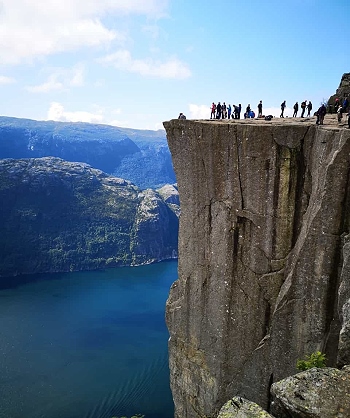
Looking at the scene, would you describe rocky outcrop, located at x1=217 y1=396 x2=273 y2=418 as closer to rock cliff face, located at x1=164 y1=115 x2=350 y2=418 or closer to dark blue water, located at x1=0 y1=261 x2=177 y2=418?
rock cliff face, located at x1=164 y1=115 x2=350 y2=418

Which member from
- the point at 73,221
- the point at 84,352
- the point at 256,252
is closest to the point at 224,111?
the point at 256,252

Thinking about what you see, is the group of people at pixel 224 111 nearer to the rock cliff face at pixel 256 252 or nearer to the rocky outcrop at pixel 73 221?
the rock cliff face at pixel 256 252

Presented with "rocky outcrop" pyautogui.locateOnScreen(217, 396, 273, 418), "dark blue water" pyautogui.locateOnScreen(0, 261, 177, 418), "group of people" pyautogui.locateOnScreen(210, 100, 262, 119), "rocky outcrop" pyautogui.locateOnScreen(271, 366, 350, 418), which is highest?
"group of people" pyautogui.locateOnScreen(210, 100, 262, 119)

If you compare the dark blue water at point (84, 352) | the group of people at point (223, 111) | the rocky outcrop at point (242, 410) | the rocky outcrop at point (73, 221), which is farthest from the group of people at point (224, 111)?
the rocky outcrop at point (73, 221)

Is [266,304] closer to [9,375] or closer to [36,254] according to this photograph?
[9,375]

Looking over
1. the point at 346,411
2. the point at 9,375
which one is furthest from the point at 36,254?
the point at 346,411

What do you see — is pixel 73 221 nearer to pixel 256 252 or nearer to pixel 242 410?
pixel 256 252

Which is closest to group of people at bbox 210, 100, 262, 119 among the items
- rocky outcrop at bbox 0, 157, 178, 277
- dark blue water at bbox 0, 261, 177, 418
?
dark blue water at bbox 0, 261, 177, 418
